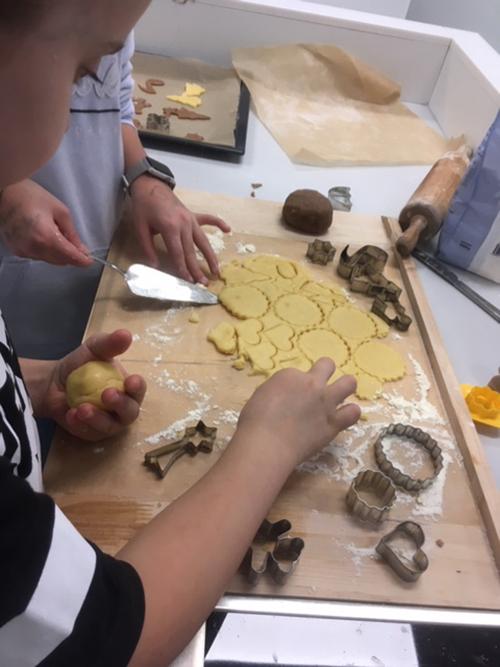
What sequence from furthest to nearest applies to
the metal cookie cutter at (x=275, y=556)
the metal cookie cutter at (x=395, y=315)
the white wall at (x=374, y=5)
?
the white wall at (x=374, y=5) < the metal cookie cutter at (x=395, y=315) < the metal cookie cutter at (x=275, y=556)

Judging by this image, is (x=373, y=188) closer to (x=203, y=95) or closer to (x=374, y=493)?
(x=203, y=95)

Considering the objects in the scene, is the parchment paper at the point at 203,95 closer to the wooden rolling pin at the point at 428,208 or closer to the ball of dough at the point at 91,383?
the wooden rolling pin at the point at 428,208

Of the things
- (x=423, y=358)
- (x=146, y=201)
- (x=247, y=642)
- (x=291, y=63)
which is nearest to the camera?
(x=247, y=642)

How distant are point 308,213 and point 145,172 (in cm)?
27

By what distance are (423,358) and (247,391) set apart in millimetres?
258

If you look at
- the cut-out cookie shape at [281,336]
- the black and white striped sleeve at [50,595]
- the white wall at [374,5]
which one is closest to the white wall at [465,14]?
the white wall at [374,5]

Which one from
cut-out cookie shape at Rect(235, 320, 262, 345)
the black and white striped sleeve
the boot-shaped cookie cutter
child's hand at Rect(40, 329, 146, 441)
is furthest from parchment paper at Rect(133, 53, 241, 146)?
the black and white striped sleeve

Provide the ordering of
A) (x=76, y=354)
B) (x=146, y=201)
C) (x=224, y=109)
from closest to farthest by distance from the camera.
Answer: (x=76, y=354) → (x=146, y=201) → (x=224, y=109)

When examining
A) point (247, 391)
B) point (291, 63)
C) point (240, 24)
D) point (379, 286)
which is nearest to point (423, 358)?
point (379, 286)

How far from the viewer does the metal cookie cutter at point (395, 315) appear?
2.74ft

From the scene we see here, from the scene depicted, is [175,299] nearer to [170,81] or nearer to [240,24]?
[170,81]

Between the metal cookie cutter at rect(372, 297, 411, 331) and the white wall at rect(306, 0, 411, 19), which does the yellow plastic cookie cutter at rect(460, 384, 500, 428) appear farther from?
the white wall at rect(306, 0, 411, 19)

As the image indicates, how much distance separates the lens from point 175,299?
2.65 feet

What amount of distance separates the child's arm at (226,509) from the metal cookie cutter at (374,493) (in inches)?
2.2
